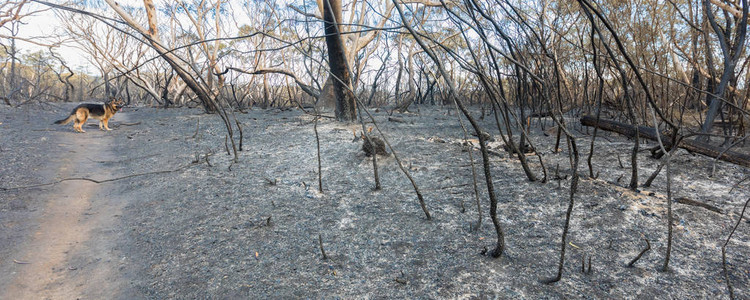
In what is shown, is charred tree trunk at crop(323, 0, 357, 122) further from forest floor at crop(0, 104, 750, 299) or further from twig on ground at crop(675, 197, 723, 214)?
twig on ground at crop(675, 197, 723, 214)

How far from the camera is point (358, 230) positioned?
2.25 m

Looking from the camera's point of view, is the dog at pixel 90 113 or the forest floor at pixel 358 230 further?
the dog at pixel 90 113

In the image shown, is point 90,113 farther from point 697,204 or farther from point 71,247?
point 697,204

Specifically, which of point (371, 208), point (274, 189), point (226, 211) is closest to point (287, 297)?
point (371, 208)

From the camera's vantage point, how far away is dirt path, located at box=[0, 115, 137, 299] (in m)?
1.81

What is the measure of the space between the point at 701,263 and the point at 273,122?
19.5 ft

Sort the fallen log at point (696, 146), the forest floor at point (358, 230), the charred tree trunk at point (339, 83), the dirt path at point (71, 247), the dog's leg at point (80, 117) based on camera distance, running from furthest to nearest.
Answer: the dog's leg at point (80, 117), the charred tree trunk at point (339, 83), the fallen log at point (696, 146), the dirt path at point (71, 247), the forest floor at point (358, 230)

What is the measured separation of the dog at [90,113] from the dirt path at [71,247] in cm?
290

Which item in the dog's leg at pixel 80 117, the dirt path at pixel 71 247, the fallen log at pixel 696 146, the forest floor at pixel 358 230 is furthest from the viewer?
the dog's leg at pixel 80 117

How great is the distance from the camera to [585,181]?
2.50m

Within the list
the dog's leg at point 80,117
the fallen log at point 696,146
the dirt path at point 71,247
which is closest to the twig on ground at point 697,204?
the fallen log at point 696,146

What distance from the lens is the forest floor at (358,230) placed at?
1648 millimetres

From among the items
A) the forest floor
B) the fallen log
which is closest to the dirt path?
the forest floor

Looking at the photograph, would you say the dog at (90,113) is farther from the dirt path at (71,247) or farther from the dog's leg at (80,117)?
the dirt path at (71,247)
